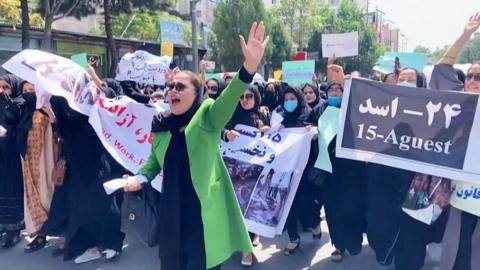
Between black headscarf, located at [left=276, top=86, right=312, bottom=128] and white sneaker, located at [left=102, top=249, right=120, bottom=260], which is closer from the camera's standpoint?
white sneaker, located at [left=102, top=249, right=120, bottom=260]

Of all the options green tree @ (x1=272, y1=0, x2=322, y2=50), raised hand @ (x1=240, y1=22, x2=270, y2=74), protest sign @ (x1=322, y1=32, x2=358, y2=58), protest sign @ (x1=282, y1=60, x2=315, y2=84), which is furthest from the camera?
green tree @ (x1=272, y1=0, x2=322, y2=50)

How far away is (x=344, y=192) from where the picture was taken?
4.11m

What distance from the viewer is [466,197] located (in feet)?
10.1

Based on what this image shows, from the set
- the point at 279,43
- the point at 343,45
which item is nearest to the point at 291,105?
the point at 343,45

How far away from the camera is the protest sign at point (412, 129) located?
3111 mm

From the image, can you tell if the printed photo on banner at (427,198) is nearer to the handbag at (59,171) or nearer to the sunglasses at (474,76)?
the sunglasses at (474,76)

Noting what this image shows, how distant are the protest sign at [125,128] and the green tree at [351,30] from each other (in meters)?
35.9

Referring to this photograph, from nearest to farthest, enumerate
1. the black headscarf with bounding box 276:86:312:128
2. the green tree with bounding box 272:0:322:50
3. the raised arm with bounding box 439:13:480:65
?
the raised arm with bounding box 439:13:480:65 < the black headscarf with bounding box 276:86:312:128 < the green tree with bounding box 272:0:322:50

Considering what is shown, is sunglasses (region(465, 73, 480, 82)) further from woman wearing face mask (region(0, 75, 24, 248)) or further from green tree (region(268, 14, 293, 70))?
green tree (region(268, 14, 293, 70))

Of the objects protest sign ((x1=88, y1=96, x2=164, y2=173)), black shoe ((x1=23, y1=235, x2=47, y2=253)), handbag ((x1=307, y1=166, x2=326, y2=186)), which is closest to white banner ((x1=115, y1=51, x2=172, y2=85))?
protest sign ((x1=88, y1=96, x2=164, y2=173))

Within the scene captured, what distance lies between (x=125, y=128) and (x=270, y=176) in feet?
4.74

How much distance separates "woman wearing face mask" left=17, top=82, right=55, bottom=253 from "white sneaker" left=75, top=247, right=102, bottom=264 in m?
0.52

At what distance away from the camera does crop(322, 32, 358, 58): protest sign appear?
6.33 metres

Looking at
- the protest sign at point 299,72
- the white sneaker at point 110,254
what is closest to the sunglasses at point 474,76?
the protest sign at point 299,72
